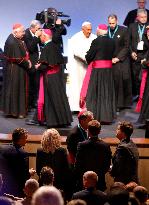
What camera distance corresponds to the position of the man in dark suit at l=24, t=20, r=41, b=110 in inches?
432

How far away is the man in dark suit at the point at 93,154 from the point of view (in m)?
6.62

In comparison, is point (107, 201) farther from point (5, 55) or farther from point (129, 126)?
point (5, 55)

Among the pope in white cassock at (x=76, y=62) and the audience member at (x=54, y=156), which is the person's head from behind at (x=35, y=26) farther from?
the audience member at (x=54, y=156)

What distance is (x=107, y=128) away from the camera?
9711mm

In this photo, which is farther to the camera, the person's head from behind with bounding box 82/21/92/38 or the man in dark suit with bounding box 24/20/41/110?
the man in dark suit with bounding box 24/20/41/110

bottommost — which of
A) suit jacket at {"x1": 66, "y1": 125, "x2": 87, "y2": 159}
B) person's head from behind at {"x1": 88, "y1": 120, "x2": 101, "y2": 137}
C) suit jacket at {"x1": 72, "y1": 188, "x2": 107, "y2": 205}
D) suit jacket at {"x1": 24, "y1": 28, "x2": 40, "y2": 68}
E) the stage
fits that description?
the stage

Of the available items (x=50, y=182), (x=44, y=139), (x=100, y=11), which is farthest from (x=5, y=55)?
(x=50, y=182)

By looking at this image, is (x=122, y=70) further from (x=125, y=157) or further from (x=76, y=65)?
(x=125, y=157)

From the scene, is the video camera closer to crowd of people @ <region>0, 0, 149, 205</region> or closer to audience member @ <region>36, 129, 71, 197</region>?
crowd of people @ <region>0, 0, 149, 205</region>

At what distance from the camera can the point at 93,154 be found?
663 cm

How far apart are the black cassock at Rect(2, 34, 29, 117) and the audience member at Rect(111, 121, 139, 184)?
3.91 metres

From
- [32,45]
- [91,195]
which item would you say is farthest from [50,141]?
[32,45]

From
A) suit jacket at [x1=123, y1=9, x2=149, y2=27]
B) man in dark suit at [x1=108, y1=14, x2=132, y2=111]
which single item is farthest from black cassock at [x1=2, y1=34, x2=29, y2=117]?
suit jacket at [x1=123, y1=9, x2=149, y2=27]

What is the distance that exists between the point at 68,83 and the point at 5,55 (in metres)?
1.29
